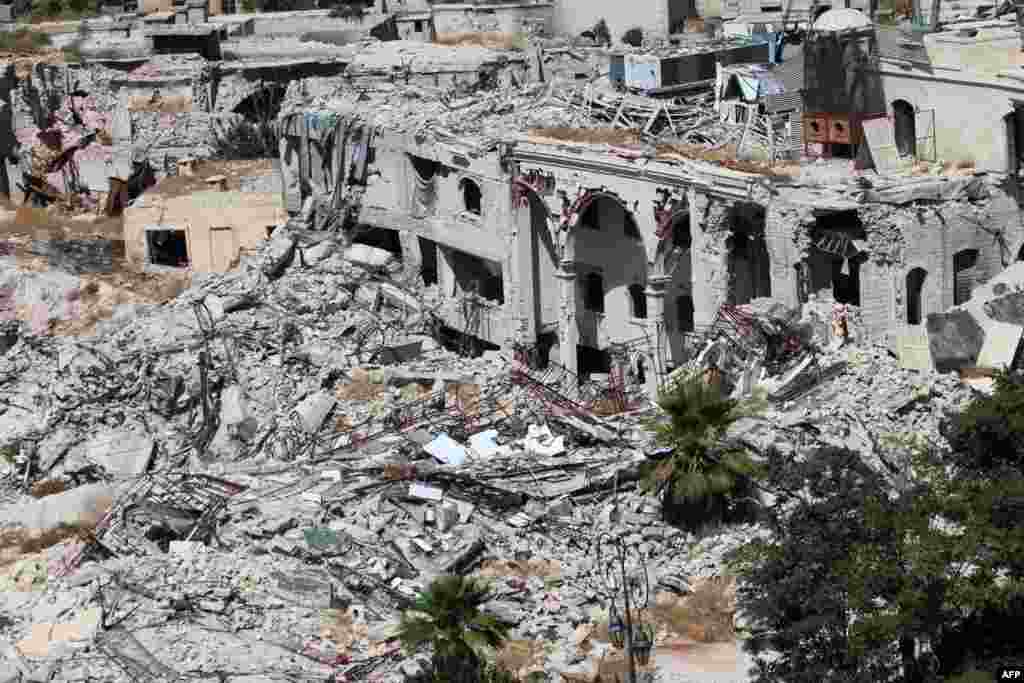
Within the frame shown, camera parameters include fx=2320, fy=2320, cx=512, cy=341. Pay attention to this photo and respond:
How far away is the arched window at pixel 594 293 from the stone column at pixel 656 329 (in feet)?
6.10

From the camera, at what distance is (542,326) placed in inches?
2235

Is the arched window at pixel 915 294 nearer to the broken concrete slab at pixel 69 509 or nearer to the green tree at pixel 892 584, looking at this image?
the green tree at pixel 892 584

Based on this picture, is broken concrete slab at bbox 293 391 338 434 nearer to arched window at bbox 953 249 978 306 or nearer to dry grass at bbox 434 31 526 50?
arched window at bbox 953 249 978 306

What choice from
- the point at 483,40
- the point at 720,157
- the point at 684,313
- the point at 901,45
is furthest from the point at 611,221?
the point at 483,40

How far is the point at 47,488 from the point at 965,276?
20.4m

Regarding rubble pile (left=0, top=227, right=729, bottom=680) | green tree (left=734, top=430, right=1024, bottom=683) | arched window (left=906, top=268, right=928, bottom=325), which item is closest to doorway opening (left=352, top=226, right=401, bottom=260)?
rubble pile (left=0, top=227, right=729, bottom=680)

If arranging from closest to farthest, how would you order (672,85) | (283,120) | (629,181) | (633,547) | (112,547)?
(633,547)
(112,547)
(629,181)
(672,85)
(283,120)

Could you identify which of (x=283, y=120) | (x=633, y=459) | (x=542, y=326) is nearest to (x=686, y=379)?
(x=633, y=459)

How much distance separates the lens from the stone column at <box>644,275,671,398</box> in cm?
5219

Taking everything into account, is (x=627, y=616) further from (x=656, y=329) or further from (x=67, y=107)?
(x=67, y=107)

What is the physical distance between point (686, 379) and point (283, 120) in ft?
67.7

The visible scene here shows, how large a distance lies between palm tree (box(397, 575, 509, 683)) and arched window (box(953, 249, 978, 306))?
16.0 metres

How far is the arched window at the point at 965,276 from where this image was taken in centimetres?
4753

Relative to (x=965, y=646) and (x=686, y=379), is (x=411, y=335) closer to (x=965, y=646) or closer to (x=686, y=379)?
(x=686, y=379)
